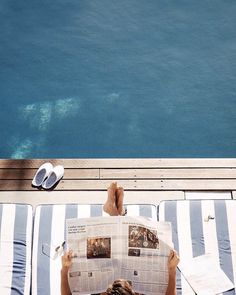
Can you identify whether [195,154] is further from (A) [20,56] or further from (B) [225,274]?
(A) [20,56]

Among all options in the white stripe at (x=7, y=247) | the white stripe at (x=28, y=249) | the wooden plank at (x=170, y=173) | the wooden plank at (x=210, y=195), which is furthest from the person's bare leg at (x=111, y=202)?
the wooden plank at (x=210, y=195)

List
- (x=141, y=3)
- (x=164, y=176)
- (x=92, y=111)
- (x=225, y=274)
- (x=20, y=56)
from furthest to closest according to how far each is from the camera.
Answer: (x=141, y=3)
(x=20, y=56)
(x=92, y=111)
(x=164, y=176)
(x=225, y=274)

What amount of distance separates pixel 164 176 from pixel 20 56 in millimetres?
3014

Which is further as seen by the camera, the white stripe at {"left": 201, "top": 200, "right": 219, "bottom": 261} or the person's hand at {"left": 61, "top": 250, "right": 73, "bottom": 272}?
the white stripe at {"left": 201, "top": 200, "right": 219, "bottom": 261}

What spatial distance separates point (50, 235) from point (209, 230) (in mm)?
1253

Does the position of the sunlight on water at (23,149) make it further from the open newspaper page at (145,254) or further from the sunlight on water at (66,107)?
the open newspaper page at (145,254)

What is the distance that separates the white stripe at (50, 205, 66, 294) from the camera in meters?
3.13

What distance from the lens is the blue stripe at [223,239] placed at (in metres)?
3.17

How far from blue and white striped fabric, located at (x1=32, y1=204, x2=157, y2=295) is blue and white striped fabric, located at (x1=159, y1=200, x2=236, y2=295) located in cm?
19

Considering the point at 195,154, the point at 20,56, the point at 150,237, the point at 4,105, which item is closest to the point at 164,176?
the point at 195,154

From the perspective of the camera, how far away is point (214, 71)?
5.82 metres

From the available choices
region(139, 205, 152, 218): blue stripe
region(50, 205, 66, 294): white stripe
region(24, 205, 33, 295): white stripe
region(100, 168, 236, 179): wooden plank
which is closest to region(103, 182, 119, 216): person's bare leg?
region(139, 205, 152, 218): blue stripe

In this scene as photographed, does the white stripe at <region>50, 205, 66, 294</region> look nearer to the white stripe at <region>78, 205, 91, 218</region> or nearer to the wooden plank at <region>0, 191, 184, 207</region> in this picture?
the white stripe at <region>78, 205, 91, 218</region>

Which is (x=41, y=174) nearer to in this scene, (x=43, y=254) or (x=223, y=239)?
(x=43, y=254)
